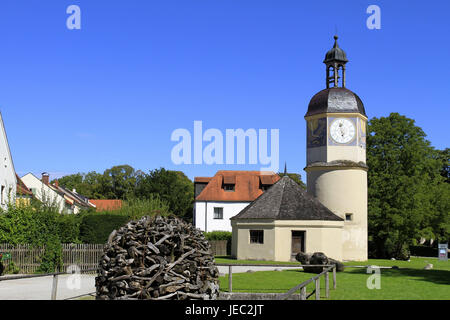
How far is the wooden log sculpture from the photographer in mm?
9328

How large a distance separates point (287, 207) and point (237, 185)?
22090mm

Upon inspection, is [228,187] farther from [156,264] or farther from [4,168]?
[156,264]

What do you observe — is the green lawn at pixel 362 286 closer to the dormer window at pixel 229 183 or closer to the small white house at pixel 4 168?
the small white house at pixel 4 168

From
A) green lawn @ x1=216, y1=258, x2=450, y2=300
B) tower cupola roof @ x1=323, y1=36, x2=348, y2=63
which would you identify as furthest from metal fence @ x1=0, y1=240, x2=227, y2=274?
tower cupola roof @ x1=323, y1=36, x2=348, y2=63

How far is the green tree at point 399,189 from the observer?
43625mm

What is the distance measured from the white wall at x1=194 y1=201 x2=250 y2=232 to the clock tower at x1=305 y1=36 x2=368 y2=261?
19191mm

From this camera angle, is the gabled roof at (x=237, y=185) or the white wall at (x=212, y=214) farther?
the gabled roof at (x=237, y=185)

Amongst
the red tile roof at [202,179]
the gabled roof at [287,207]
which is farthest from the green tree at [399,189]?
the red tile roof at [202,179]

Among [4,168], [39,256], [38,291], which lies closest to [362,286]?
[38,291]

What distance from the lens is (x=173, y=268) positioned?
951cm

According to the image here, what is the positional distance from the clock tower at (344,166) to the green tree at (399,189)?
249 inches

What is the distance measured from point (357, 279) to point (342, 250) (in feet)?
54.2
